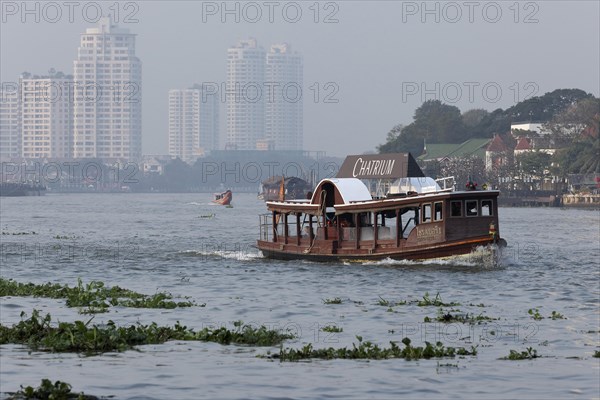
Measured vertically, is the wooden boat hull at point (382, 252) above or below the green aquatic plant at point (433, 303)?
above

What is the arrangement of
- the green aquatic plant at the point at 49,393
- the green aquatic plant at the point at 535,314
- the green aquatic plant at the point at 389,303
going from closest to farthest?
the green aquatic plant at the point at 49,393 < the green aquatic plant at the point at 535,314 < the green aquatic plant at the point at 389,303

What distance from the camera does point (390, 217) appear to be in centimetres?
5075

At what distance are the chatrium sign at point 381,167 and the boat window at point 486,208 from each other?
6709 mm

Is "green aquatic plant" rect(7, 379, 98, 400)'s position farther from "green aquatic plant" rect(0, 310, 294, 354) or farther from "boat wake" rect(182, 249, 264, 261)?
"boat wake" rect(182, 249, 264, 261)

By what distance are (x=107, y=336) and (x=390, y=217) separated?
87.6ft

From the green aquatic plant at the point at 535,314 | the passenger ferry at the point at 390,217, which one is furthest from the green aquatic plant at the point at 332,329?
the passenger ferry at the point at 390,217

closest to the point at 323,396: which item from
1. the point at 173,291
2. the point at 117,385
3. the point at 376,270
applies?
the point at 117,385

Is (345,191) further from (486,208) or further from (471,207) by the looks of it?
(486,208)

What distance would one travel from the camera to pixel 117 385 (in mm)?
21141

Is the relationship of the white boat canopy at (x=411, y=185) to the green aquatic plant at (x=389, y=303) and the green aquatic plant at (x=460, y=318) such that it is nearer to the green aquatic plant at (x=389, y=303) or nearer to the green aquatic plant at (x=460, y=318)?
the green aquatic plant at (x=389, y=303)

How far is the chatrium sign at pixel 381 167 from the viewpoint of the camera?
180 ft

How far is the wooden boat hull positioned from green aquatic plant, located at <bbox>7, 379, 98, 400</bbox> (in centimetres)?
2872

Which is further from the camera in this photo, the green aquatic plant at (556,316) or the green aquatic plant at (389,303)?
the green aquatic plant at (389,303)

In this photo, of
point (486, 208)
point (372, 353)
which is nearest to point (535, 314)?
point (372, 353)
